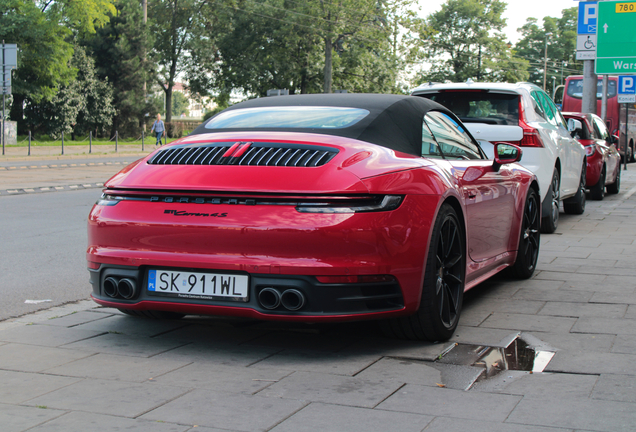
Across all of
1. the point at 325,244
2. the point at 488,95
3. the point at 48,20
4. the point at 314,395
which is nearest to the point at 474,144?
the point at 325,244

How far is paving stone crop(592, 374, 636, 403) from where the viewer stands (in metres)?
3.44

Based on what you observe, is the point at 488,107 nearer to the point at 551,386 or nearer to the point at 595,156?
the point at 551,386

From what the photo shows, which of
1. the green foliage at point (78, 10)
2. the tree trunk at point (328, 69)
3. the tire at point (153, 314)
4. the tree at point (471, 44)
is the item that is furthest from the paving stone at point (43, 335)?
the tree at point (471, 44)

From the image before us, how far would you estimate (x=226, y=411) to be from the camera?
3.21 metres

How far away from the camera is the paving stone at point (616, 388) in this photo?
3.44 m

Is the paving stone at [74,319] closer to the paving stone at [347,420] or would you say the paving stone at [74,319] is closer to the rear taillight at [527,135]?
the paving stone at [347,420]

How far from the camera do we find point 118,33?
48.8 meters

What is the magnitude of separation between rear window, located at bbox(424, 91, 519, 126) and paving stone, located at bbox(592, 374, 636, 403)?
210 inches

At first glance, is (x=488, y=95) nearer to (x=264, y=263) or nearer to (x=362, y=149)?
(x=362, y=149)

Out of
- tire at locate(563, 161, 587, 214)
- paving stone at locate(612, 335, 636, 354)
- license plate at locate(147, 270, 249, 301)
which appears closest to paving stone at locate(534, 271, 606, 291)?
paving stone at locate(612, 335, 636, 354)

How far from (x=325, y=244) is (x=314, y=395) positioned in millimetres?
720

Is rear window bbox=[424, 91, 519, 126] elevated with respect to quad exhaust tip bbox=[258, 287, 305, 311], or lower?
elevated

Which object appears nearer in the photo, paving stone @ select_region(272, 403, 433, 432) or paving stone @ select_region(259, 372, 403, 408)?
paving stone @ select_region(272, 403, 433, 432)

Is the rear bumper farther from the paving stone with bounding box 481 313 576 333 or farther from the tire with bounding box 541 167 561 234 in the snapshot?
the tire with bounding box 541 167 561 234
